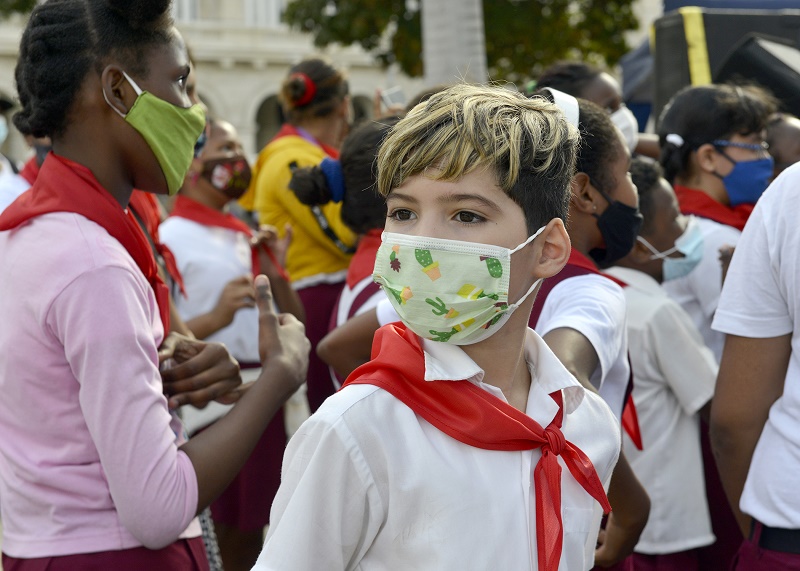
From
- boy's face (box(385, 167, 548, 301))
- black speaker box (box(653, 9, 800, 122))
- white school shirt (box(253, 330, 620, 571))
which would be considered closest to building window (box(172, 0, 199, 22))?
black speaker box (box(653, 9, 800, 122))

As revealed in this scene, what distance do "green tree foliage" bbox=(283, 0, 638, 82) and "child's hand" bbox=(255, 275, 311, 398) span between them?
1127cm

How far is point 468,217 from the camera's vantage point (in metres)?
1.84

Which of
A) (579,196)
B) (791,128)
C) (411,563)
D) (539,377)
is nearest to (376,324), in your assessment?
(579,196)

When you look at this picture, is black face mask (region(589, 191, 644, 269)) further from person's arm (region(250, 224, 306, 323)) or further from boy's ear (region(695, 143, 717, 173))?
person's arm (region(250, 224, 306, 323))

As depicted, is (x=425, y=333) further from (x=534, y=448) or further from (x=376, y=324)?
(x=376, y=324)

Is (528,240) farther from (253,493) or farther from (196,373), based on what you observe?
(253,493)

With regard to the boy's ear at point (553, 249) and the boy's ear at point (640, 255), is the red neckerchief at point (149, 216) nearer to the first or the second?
the boy's ear at point (553, 249)

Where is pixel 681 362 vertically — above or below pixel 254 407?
below

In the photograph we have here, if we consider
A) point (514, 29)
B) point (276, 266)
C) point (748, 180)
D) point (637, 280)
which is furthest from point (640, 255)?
point (514, 29)

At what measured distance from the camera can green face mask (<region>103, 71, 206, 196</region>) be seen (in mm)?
2406

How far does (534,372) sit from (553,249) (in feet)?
0.81

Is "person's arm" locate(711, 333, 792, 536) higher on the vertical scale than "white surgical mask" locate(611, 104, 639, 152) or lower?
lower

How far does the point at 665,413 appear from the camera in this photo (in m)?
3.31

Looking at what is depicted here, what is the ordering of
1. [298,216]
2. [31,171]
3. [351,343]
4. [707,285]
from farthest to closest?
1. [298,216]
2. [707,285]
3. [31,171]
4. [351,343]
